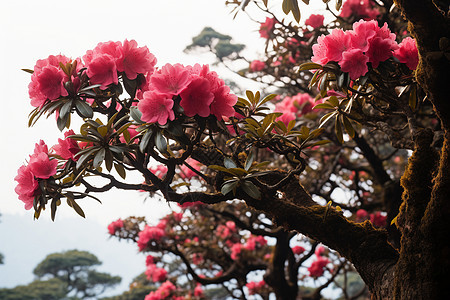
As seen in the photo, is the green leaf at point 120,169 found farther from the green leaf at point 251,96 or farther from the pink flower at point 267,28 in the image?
the pink flower at point 267,28

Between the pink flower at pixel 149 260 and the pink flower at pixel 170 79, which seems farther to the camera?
the pink flower at pixel 149 260

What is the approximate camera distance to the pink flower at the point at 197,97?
3.84 feet

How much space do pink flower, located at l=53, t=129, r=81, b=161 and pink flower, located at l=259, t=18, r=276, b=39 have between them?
8.00ft

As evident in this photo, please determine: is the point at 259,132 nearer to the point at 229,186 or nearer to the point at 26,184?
the point at 229,186

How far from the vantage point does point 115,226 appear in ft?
12.6

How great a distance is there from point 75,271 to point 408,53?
477 inches

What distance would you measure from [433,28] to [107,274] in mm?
12155

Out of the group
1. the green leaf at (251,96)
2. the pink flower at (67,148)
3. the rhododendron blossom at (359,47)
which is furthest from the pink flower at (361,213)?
the pink flower at (67,148)

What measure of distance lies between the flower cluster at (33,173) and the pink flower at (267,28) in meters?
2.53

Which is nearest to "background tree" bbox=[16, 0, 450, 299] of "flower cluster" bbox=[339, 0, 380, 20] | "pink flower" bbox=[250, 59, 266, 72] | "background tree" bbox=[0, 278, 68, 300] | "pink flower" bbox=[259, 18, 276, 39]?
"flower cluster" bbox=[339, 0, 380, 20]

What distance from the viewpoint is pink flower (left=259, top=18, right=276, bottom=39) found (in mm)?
3404

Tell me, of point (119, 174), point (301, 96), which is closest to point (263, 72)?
point (301, 96)

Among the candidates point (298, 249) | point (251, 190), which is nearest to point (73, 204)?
point (251, 190)

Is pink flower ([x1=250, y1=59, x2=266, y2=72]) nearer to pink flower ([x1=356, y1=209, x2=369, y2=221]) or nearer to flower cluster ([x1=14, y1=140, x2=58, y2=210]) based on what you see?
pink flower ([x1=356, y1=209, x2=369, y2=221])
